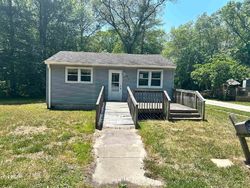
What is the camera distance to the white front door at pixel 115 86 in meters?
16.7

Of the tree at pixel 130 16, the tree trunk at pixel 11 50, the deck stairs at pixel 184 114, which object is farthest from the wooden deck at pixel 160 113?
the tree at pixel 130 16

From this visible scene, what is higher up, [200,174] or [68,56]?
[68,56]

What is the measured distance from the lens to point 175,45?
40656mm

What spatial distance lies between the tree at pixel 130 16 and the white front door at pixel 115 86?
20.6 m

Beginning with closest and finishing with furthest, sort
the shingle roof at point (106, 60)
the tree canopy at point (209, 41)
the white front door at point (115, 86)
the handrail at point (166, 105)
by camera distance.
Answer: the handrail at point (166, 105) < the shingle roof at point (106, 60) < the white front door at point (115, 86) < the tree canopy at point (209, 41)

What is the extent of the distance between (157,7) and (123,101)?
23572 millimetres

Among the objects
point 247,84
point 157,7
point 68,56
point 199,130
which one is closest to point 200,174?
point 199,130

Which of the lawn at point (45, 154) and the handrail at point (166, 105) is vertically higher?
the handrail at point (166, 105)

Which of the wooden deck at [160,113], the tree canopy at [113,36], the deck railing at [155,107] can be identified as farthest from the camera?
the tree canopy at [113,36]

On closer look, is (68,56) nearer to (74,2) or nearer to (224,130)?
(224,130)

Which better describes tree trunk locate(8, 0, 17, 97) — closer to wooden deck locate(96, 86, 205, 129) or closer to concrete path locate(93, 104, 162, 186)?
wooden deck locate(96, 86, 205, 129)

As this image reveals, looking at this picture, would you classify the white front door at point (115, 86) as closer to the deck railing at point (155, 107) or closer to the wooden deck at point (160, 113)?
the deck railing at point (155, 107)

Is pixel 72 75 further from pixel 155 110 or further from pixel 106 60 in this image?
pixel 155 110

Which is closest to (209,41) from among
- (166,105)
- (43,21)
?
(43,21)
